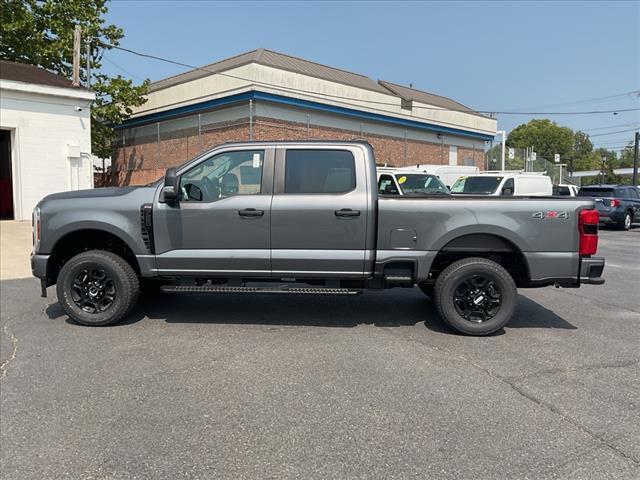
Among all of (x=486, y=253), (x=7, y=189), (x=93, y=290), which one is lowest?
(x=93, y=290)

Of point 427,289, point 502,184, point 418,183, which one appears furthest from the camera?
point 502,184

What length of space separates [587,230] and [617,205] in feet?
55.0

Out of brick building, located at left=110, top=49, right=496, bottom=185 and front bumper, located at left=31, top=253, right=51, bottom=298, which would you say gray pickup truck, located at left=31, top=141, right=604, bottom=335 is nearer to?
front bumper, located at left=31, top=253, right=51, bottom=298

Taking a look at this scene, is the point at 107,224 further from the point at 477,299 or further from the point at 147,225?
the point at 477,299

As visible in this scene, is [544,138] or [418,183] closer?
[418,183]

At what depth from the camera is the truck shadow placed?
5906 mm

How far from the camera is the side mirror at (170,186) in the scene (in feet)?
17.4

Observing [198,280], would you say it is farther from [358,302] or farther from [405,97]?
[405,97]

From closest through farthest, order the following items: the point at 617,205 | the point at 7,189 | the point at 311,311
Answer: the point at 311,311 < the point at 7,189 < the point at 617,205

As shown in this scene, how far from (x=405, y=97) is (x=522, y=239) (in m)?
32.0

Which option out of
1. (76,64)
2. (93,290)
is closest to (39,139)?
(76,64)

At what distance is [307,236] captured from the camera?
17.7 feet

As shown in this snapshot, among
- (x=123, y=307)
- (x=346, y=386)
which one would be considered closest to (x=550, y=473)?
(x=346, y=386)

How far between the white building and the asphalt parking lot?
12.3m
